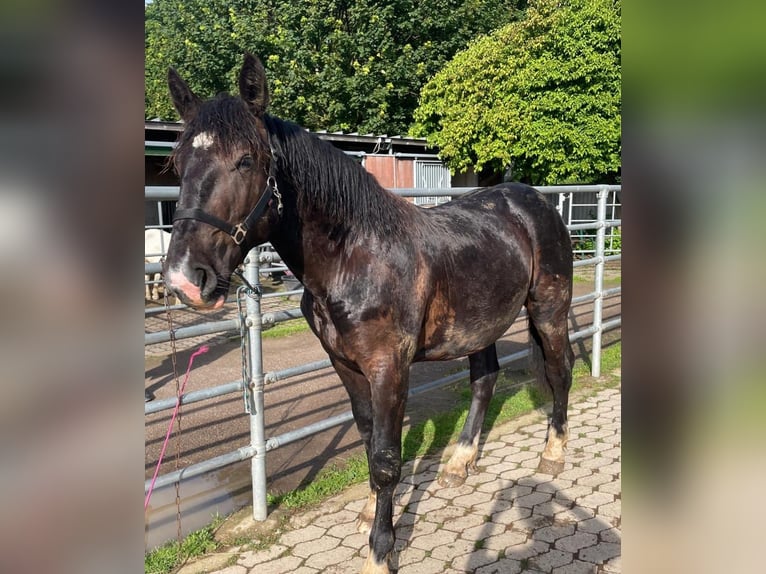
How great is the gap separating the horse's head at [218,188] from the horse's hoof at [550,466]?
2.48m

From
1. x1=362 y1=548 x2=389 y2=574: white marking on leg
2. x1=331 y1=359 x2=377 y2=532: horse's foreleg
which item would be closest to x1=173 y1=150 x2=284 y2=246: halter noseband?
x1=331 y1=359 x2=377 y2=532: horse's foreleg

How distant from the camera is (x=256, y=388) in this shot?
297 centimetres

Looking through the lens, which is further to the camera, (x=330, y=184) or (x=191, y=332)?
(x=191, y=332)

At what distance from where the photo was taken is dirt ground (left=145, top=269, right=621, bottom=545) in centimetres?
373

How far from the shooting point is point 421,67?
18.8m

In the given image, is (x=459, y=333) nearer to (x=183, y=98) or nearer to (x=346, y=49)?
(x=183, y=98)

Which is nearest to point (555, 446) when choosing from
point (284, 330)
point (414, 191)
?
point (414, 191)

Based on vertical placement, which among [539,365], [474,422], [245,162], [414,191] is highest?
[245,162]

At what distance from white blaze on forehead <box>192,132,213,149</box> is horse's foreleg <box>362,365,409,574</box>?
1135 millimetres

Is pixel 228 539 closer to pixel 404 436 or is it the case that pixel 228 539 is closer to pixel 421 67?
pixel 404 436

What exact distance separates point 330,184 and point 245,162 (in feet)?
1.49

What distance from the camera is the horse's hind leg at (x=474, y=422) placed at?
3.43 m
